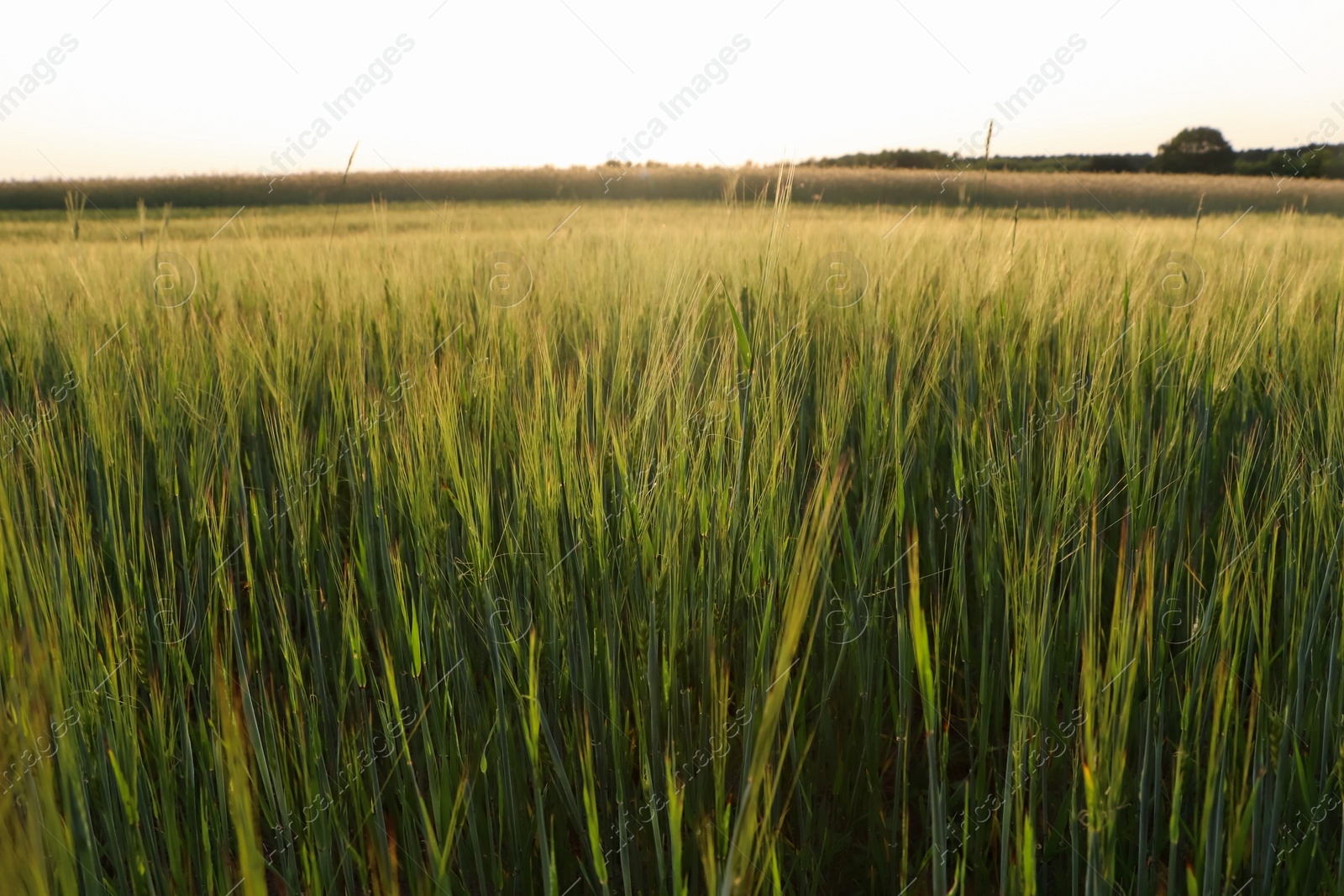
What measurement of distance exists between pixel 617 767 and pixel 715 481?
243 mm

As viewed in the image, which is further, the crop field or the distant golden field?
the distant golden field

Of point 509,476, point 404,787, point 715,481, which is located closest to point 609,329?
point 509,476

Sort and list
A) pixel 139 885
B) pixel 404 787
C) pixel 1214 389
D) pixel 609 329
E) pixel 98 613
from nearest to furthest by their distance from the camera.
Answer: pixel 139 885 → pixel 404 787 → pixel 98 613 → pixel 1214 389 → pixel 609 329

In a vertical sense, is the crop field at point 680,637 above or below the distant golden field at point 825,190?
below

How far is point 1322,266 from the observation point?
8.46 ft

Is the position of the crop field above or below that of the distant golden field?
below

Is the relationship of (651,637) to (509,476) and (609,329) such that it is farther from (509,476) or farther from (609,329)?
(609,329)

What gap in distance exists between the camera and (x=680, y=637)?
718mm

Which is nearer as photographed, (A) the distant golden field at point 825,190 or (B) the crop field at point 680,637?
(B) the crop field at point 680,637

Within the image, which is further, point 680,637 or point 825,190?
point 825,190

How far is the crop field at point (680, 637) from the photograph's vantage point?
0.59m

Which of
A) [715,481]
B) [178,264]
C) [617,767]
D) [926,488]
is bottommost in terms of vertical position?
[617,767]

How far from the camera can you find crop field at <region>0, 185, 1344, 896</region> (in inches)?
23.0

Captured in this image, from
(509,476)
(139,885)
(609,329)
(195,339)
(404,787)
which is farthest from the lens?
(195,339)
